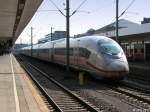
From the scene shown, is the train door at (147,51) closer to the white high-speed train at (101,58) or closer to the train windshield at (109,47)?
the white high-speed train at (101,58)

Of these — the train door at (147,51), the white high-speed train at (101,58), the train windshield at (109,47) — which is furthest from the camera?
the train door at (147,51)

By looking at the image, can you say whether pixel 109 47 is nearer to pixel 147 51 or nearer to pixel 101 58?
pixel 101 58

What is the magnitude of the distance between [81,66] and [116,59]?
4162 mm

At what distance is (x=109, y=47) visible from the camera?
23344 mm

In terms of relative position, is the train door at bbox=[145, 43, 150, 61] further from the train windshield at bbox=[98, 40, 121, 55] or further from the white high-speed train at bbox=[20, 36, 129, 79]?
the train windshield at bbox=[98, 40, 121, 55]

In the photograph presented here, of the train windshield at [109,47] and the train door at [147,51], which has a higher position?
the train windshield at [109,47]

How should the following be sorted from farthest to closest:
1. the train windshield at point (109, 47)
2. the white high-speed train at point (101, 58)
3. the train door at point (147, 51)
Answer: the train door at point (147, 51)
the train windshield at point (109, 47)
the white high-speed train at point (101, 58)

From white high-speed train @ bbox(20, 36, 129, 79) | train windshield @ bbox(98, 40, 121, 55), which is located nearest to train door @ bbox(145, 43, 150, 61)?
white high-speed train @ bbox(20, 36, 129, 79)

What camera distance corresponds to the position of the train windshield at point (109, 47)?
23.0 meters

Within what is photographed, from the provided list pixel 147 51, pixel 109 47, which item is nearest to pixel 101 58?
pixel 109 47

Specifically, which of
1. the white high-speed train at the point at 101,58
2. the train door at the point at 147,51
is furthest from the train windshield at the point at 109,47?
the train door at the point at 147,51

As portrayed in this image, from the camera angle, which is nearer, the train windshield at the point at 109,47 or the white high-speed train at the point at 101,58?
the white high-speed train at the point at 101,58

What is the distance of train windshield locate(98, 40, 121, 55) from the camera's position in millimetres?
22953

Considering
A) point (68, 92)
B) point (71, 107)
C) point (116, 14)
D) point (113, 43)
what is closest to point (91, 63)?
point (113, 43)
